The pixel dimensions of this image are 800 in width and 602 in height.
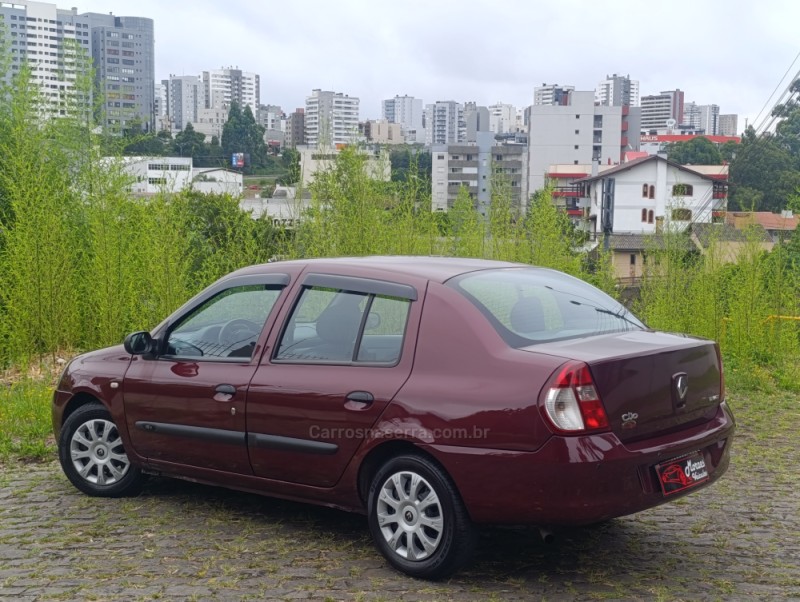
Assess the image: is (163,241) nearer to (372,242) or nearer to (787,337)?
(372,242)

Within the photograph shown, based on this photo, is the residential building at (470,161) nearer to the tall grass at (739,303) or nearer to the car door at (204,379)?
the tall grass at (739,303)

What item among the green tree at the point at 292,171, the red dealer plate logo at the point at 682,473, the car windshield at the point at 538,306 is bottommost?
the red dealer plate logo at the point at 682,473

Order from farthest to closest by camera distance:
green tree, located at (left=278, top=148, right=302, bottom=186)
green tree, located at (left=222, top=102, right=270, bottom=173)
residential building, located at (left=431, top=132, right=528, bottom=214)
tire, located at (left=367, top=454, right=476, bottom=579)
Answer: residential building, located at (left=431, top=132, right=528, bottom=214), green tree, located at (left=222, top=102, right=270, bottom=173), green tree, located at (left=278, top=148, right=302, bottom=186), tire, located at (left=367, top=454, right=476, bottom=579)

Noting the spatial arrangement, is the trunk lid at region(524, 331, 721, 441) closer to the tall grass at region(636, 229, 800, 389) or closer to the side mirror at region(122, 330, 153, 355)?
the side mirror at region(122, 330, 153, 355)

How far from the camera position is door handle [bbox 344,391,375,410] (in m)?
5.23

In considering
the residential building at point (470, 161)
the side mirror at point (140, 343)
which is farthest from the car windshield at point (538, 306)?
the residential building at point (470, 161)

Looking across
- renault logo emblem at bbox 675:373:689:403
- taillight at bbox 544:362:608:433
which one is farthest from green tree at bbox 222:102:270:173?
taillight at bbox 544:362:608:433

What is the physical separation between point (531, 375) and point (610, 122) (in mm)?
122573

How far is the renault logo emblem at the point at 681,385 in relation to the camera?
5.10 m

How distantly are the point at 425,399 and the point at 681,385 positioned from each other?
130 centimetres

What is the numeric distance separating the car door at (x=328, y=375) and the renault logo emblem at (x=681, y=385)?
1.35 m

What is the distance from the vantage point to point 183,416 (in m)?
6.14

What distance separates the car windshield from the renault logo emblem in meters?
0.52

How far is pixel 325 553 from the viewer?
18.3 feet
